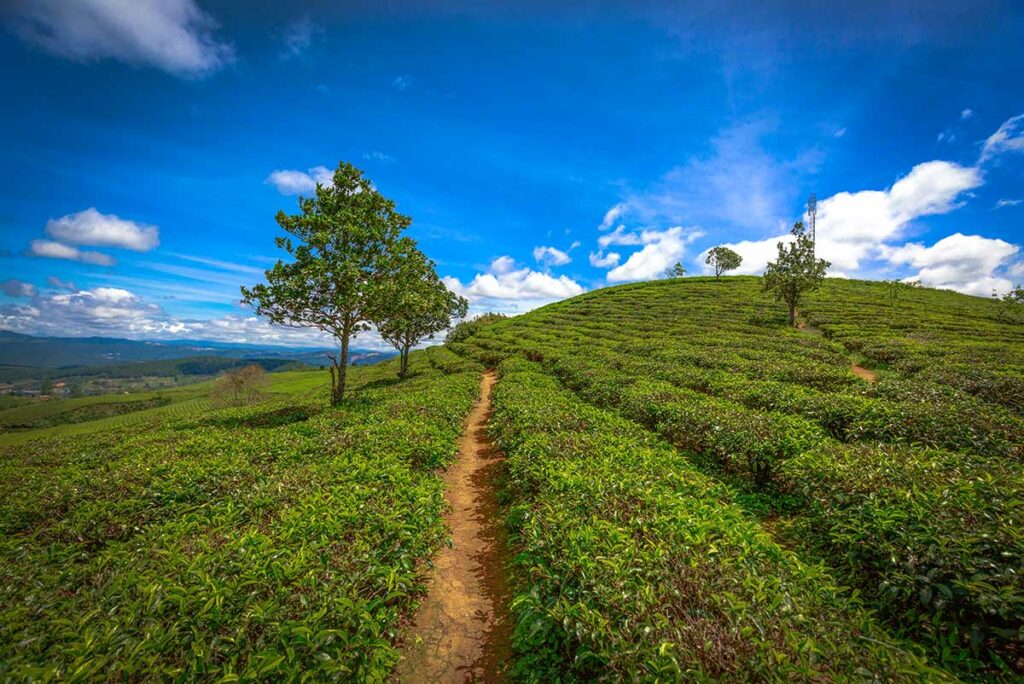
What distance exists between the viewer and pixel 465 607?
22.7 ft

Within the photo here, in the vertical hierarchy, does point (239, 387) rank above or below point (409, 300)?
below

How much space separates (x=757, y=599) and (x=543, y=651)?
2952 millimetres

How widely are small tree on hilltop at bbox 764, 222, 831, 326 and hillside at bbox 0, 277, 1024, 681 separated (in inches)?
1171

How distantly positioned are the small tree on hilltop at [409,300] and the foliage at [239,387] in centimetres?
4331

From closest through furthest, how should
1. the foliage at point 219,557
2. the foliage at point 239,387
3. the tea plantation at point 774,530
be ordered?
1. the foliage at point 219,557
2. the tea plantation at point 774,530
3. the foliage at point 239,387

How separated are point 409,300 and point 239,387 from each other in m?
57.9

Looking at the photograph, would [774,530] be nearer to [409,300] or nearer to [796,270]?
[409,300]

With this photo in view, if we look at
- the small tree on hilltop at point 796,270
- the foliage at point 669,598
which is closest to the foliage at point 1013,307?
the small tree on hilltop at point 796,270

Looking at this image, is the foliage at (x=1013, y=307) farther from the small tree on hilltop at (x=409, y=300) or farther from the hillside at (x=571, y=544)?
the small tree on hilltop at (x=409, y=300)

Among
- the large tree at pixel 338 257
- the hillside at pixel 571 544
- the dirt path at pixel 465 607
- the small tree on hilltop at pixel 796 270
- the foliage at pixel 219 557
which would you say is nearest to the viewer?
the foliage at pixel 219 557

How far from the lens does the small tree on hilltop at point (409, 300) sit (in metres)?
20.0

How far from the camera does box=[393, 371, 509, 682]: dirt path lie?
572 cm

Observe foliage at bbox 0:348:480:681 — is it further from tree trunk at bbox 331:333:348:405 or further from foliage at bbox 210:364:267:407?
foliage at bbox 210:364:267:407

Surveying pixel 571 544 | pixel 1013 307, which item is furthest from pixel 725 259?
pixel 571 544
